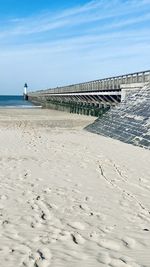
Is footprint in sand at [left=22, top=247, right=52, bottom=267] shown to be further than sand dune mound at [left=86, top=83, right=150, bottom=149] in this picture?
No

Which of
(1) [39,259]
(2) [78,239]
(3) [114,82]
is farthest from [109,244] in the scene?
(3) [114,82]

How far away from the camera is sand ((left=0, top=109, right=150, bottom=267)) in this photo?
529 centimetres

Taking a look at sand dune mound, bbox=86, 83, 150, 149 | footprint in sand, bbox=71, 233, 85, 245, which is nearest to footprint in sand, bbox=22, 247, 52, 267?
footprint in sand, bbox=71, 233, 85, 245

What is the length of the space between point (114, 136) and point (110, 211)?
12.8 metres

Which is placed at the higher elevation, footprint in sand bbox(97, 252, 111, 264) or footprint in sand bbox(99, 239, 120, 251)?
footprint in sand bbox(97, 252, 111, 264)

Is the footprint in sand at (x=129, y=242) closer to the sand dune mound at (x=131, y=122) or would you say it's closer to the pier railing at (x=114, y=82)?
the sand dune mound at (x=131, y=122)

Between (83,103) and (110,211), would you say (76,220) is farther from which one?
(83,103)

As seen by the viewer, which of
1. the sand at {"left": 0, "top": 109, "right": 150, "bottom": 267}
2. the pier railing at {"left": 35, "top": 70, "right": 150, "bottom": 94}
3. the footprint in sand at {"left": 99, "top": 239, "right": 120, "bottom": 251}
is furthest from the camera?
the pier railing at {"left": 35, "top": 70, "right": 150, "bottom": 94}

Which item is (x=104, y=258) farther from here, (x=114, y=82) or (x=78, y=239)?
(x=114, y=82)

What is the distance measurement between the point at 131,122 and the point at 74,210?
44.0 feet

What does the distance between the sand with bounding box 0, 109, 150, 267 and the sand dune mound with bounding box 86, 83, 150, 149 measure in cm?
359

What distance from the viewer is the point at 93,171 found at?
11336 millimetres

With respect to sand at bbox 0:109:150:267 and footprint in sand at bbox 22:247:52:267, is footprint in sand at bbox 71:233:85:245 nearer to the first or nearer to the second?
sand at bbox 0:109:150:267

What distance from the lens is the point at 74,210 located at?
738 centimetres
